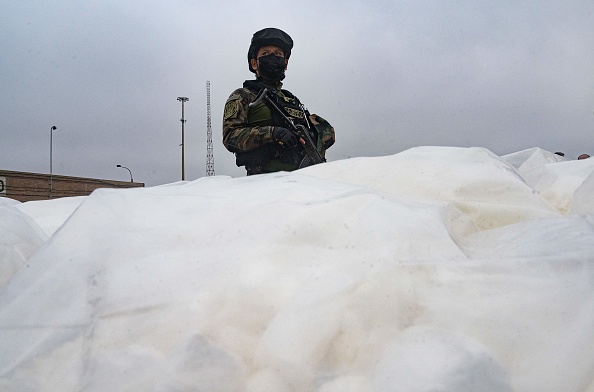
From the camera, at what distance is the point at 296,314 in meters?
0.65

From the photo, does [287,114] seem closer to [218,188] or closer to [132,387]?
[218,188]

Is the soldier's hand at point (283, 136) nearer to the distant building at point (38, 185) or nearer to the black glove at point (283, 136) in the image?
the black glove at point (283, 136)

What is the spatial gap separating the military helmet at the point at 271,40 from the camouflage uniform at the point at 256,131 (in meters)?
0.21

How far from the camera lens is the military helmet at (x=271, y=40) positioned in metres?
2.78

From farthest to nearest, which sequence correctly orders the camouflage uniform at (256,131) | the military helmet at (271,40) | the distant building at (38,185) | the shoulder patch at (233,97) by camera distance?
the distant building at (38,185) < the military helmet at (271,40) < the shoulder patch at (233,97) < the camouflage uniform at (256,131)

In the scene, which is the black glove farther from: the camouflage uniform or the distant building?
the distant building

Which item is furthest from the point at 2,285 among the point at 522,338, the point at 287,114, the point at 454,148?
the point at 287,114

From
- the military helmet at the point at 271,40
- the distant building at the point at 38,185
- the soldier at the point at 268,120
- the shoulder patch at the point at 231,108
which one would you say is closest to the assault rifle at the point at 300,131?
the soldier at the point at 268,120

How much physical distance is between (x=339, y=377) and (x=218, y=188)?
0.60m

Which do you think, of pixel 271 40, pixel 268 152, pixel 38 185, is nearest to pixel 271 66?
pixel 271 40

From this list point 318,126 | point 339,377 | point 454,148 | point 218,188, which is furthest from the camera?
point 318,126

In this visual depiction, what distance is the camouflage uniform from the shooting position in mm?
2422

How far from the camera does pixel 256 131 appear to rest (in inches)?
95.0

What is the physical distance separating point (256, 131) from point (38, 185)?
37.7ft
